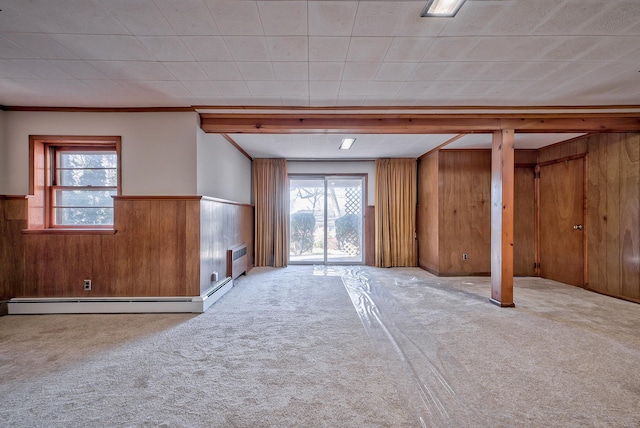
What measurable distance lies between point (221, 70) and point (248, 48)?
0.46m

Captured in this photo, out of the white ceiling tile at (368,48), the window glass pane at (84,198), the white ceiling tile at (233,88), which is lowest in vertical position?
the window glass pane at (84,198)

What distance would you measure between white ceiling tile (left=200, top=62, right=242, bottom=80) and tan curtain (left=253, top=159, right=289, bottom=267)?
3582 millimetres

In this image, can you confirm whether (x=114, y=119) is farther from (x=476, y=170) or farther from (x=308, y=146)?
(x=476, y=170)

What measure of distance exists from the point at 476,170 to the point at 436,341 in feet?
12.7

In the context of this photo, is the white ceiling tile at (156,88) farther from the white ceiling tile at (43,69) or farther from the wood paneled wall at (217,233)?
the wood paneled wall at (217,233)

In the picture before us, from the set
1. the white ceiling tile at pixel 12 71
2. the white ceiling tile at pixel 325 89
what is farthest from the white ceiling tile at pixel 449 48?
the white ceiling tile at pixel 12 71

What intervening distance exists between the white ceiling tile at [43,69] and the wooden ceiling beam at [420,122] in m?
1.30

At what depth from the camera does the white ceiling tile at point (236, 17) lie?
179 centimetres

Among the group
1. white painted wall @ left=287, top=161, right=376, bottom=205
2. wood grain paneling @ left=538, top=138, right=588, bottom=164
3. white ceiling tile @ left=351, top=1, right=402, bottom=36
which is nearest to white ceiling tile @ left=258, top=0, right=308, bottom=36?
white ceiling tile @ left=351, top=1, right=402, bottom=36

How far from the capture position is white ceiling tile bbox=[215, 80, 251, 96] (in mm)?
2850

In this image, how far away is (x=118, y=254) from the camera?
3414 mm

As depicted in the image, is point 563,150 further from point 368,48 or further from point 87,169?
point 87,169

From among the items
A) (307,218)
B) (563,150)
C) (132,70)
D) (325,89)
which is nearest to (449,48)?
(325,89)

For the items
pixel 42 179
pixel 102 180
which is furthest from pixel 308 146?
pixel 42 179
